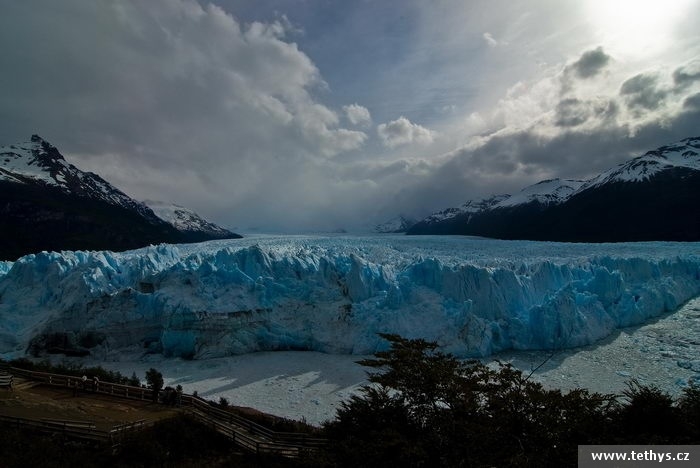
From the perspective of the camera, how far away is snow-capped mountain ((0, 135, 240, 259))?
56.4m

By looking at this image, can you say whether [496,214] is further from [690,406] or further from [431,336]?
[690,406]

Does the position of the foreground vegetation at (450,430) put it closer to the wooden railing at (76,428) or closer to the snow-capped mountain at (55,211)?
the wooden railing at (76,428)

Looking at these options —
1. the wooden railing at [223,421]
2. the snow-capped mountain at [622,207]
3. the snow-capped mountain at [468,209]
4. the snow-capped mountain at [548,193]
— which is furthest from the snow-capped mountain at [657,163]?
the wooden railing at [223,421]

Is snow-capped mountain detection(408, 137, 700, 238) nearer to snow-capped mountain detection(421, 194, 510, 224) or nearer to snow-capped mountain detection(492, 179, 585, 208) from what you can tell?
snow-capped mountain detection(492, 179, 585, 208)

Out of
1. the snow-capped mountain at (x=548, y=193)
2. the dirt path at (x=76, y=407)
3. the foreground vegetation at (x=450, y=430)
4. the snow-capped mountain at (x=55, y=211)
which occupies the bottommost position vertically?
the dirt path at (x=76, y=407)

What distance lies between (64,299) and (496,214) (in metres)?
100

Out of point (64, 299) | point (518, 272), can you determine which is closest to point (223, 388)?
point (64, 299)

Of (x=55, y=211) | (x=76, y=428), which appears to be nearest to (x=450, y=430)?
(x=76, y=428)

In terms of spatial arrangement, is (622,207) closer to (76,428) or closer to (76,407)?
(76,407)

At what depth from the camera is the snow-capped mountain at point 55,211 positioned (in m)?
56.4

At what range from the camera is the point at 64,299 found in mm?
19469

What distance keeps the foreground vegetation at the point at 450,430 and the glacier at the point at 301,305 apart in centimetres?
887

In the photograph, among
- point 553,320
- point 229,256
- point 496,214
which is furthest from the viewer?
point 496,214

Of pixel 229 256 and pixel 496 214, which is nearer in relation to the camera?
pixel 229 256
